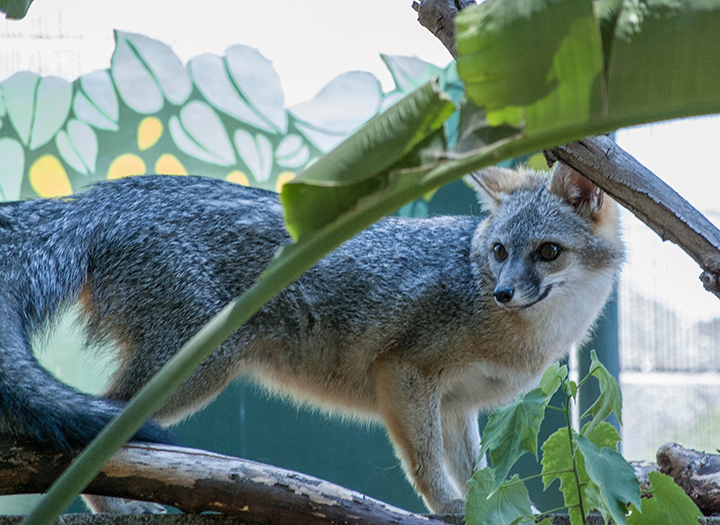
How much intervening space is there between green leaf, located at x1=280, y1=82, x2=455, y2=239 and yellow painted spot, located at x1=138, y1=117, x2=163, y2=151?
12.1ft

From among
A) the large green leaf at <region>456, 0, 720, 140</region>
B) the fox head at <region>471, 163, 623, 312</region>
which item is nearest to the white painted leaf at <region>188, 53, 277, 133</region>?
the fox head at <region>471, 163, 623, 312</region>

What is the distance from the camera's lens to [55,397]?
2.24m

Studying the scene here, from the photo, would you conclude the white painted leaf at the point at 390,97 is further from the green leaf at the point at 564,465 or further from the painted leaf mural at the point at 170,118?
the green leaf at the point at 564,465

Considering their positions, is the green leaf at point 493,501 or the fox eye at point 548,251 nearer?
the green leaf at point 493,501

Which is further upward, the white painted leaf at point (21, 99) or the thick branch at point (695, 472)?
the white painted leaf at point (21, 99)

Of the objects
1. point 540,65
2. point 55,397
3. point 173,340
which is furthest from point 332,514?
point 540,65

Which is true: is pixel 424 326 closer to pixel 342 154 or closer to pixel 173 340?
pixel 173 340

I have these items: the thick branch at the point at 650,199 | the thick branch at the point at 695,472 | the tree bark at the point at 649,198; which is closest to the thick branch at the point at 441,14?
the tree bark at the point at 649,198

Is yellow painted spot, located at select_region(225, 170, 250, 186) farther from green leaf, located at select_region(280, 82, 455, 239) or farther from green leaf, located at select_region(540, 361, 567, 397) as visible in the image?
green leaf, located at select_region(280, 82, 455, 239)

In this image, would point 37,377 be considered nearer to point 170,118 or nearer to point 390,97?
point 170,118

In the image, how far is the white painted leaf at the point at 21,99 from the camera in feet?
13.9

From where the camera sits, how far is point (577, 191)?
3299mm

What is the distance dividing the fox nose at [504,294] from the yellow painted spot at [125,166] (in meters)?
2.60

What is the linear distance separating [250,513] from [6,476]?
762 mm
